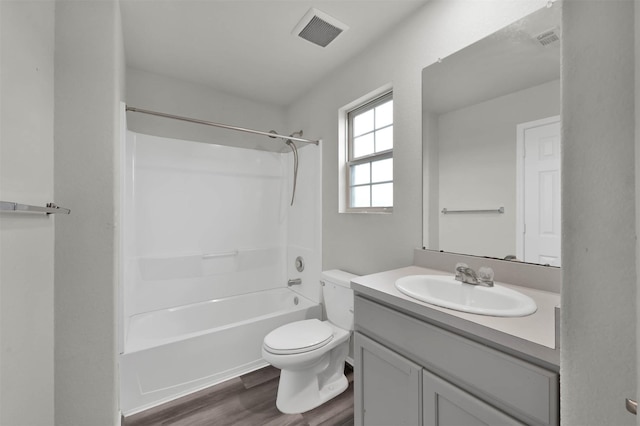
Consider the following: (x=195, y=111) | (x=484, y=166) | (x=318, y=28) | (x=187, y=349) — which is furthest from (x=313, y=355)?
(x=195, y=111)

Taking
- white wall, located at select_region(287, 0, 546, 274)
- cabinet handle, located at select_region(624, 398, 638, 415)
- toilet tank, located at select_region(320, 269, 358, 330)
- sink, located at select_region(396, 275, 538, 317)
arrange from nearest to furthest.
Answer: cabinet handle, located at select_region(624, 398, 638, 415) → sink, located at select_region(396, 275, 538, 317) → white wall, located at select_region(287, 0, 546, 274) → toilet tank, located at select_region(320, 269, 358, 330)

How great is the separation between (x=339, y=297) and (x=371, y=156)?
1.08 meters

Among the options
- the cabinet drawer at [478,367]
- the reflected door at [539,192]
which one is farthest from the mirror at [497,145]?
the cabinet drawer at [478,367]

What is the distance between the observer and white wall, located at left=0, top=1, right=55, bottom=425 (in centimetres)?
74

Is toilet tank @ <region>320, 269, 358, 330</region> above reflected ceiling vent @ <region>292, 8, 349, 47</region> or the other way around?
the other way around

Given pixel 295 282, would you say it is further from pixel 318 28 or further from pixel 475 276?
pixel 318 28

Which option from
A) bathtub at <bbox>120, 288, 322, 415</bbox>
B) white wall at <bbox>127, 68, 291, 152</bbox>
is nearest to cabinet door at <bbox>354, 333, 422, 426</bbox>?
bathtub at <bbox>120, 288, 322, 415</bbox>

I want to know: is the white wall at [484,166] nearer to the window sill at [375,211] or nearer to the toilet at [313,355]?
the window sill at [375,211]

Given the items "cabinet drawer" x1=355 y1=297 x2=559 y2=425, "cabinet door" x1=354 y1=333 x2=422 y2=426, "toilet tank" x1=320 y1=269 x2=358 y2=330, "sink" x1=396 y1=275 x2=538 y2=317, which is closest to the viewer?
"cabinet drawer" x1=355 y1=297 x2=559 y2=425

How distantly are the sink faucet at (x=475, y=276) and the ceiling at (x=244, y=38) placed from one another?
152 cm

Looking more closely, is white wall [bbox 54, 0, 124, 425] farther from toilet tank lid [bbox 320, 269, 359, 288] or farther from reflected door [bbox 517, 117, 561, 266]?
reflected door [bbox 517, 117, 561, 266]

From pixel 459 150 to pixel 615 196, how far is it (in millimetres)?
1209

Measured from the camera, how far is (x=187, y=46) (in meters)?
1.95

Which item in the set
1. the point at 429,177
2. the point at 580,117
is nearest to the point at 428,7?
the point at 429,177
